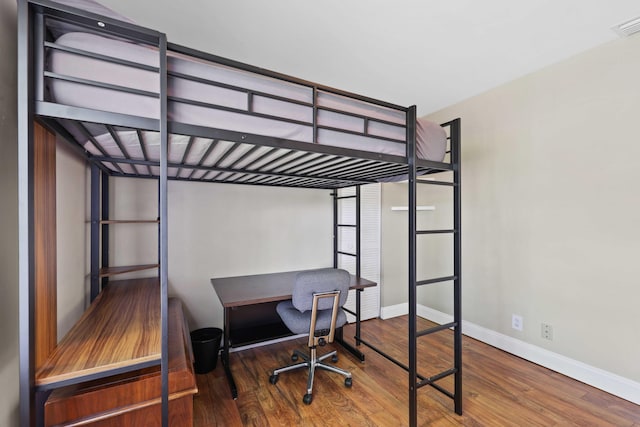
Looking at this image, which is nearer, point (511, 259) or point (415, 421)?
point (415, 421)

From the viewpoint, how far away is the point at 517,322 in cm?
261

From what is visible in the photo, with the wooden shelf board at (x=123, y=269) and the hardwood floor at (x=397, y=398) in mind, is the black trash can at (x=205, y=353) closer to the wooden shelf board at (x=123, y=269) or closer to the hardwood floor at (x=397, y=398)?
the hardwood floor at (x=397, y=398)

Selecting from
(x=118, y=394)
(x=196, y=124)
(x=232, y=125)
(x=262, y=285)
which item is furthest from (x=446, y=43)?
(x=118, y=394)

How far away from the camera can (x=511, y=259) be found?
8.78ft

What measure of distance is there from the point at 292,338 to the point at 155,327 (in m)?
1.77

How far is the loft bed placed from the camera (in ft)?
3.05

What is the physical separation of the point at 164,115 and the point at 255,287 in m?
1.71

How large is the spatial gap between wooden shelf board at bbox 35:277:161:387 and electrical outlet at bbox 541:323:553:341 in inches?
115

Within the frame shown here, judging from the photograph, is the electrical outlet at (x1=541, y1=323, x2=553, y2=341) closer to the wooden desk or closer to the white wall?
the wooden desk

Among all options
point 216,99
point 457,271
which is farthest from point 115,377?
point 457,271

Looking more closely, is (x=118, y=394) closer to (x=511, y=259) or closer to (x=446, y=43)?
(x=446, y=43)

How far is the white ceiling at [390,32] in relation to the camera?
1.71m

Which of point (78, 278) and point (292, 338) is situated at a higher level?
point (78, 278)

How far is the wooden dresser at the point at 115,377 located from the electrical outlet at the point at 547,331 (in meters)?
2.77
